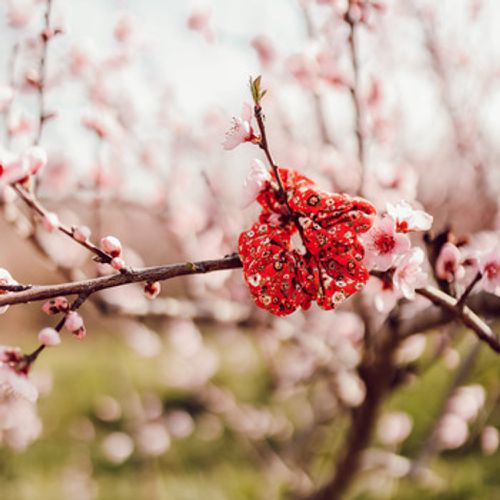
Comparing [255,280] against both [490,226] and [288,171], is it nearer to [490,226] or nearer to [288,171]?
[288,171]

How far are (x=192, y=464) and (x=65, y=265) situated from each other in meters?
3.58

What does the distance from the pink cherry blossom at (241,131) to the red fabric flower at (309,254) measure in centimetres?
17

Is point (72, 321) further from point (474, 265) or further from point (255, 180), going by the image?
point (474, 265)

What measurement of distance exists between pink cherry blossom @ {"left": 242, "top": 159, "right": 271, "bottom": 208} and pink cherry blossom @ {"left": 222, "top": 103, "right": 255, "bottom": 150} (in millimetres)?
121

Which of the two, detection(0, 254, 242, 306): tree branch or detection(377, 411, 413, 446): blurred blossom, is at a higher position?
detection(377, 411, 413, 446): blurred blossom

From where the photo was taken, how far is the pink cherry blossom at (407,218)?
1192 mm

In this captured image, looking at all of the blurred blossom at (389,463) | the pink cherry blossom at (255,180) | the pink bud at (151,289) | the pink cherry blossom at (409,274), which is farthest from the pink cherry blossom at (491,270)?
the blurred blossom at (389,463)

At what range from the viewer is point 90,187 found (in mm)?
2943

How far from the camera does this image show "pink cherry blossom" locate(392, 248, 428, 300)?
1185 mm

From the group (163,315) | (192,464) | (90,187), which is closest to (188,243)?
(90,187)

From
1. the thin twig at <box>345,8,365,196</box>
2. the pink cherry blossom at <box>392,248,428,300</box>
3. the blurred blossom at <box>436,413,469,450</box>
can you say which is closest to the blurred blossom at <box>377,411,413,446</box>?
the blurred blossom at <box>436,413,469,450</box>

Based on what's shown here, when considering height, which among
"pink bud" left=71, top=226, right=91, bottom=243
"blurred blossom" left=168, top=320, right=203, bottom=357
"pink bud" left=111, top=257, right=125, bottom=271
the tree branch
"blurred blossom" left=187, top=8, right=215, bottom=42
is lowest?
the tree branch

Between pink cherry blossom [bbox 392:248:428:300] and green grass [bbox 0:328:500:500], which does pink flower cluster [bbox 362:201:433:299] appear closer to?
pink cherry blossom [bbox 392:248:428:300]

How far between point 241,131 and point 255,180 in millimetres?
157
